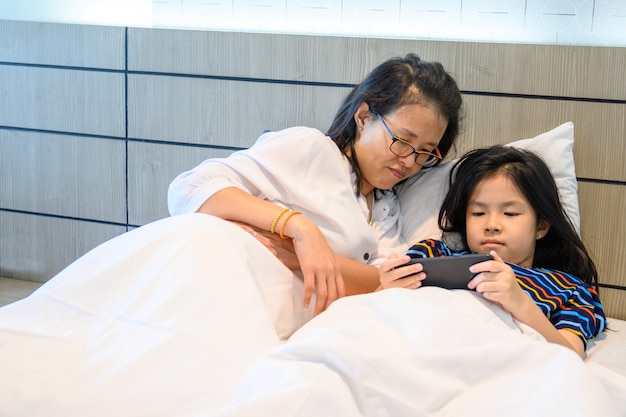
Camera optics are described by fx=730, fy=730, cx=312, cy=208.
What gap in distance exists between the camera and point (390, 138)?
76.3 inches

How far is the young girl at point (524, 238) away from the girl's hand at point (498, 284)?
1.2 inches

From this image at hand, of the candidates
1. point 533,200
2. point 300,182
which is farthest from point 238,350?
point 533,200

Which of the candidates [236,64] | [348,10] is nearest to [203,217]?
[236,64]

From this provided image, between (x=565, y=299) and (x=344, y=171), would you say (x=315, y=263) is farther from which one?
(x=565, y=299)

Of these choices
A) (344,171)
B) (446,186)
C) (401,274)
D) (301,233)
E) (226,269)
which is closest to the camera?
(226,269)

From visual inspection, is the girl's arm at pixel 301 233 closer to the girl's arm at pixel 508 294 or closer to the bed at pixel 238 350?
the bed at pixel 238 350

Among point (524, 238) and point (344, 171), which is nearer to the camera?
point (524, 238)

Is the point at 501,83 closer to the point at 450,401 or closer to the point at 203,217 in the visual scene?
the point at 203,217

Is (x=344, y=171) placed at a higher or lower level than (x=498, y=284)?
higher

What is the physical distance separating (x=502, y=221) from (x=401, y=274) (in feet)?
1.21

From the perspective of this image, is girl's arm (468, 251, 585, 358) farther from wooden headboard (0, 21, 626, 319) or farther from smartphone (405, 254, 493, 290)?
wooden headboard (0, 21, 626, 319)

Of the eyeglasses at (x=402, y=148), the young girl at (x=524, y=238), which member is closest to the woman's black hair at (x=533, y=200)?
the young girl at (x=524, y=238)

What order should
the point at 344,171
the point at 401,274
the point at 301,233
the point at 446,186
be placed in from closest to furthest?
the point at 401,274
the point at 301,233
the point at 344,171
the point at 446,186

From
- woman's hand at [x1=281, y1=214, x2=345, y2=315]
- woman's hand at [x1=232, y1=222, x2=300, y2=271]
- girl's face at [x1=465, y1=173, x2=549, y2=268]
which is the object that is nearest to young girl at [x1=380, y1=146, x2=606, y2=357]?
girl's face at [x1=465, y1=173, x2=549, y2=268]
